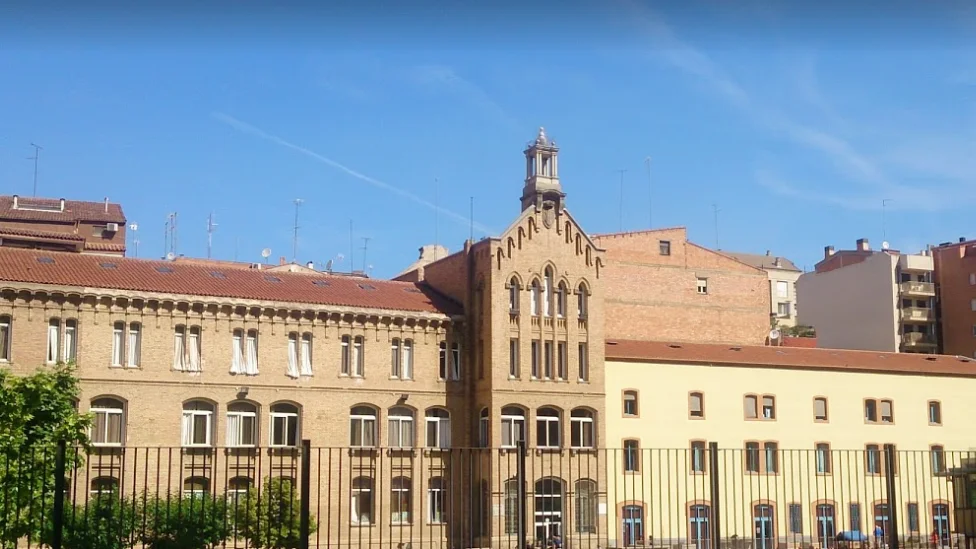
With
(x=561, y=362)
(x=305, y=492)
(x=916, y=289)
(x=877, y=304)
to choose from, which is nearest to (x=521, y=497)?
(x=305, y=492)

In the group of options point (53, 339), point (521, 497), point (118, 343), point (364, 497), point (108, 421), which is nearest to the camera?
point (521, 497)

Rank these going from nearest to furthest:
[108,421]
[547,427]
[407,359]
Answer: [108,421] < [407,359] < [547,427]

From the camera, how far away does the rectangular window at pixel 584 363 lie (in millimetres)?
48281

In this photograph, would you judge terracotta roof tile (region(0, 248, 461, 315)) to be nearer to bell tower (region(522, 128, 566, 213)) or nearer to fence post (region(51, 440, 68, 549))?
bell tower (region(522, 128, 566, 213))

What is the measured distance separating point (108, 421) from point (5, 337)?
4.64 metres

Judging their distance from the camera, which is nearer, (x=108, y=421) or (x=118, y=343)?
(x=108, y=421)

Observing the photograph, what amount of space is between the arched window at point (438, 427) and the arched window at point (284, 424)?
5.83 meters

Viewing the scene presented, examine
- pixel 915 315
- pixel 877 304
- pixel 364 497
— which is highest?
pixel 877 304

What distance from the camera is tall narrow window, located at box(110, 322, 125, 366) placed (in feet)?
A: 133

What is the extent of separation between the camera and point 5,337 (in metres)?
38.8

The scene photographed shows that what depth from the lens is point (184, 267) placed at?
146ft

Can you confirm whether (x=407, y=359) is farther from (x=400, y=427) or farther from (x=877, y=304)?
(x=877, y=304)

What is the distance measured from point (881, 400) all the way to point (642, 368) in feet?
44.2

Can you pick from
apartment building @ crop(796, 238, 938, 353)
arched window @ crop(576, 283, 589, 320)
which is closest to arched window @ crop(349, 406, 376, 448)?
arched window @ crop(576, 283, 589, 320)
